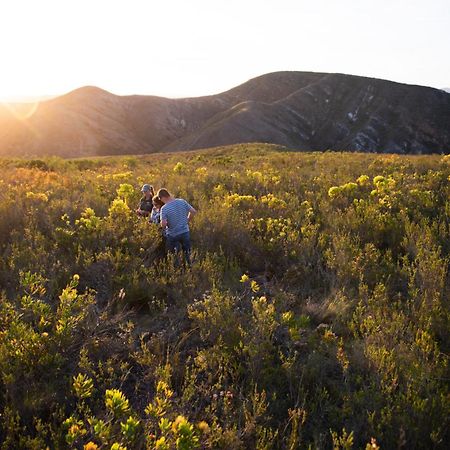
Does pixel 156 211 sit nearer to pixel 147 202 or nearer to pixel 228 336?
pixel 147 202

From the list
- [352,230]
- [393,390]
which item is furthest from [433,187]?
[393,390]

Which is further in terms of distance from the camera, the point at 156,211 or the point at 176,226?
the point at 156,211

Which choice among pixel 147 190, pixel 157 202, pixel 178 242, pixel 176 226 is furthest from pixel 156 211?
pixel 178 242

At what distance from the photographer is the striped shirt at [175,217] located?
6.23 meters

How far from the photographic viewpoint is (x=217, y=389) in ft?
10.7

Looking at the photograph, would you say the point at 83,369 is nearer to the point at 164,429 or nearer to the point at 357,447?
the point at 164,429

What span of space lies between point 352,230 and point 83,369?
4.56 meters

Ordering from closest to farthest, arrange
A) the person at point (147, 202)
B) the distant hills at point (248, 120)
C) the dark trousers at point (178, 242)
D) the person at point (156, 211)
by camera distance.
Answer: the dark trousers at point (178, 242) < the person at point (156, 211) < the person at point (147, 202) < the distant hills at point (248, 120)

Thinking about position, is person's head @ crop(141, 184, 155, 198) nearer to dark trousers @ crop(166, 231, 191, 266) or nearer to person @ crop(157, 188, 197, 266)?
person @ crop(157, 188, 197, 266)

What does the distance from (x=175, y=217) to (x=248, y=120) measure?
75737 millimetres

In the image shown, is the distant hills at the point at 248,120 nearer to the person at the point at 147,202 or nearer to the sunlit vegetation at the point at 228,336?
the person at the point at 147,202

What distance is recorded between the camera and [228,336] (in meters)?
3.77

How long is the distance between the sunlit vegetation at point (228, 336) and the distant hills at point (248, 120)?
6051 cm

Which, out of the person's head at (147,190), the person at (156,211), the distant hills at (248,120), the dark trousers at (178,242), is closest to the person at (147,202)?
the person's head at (147,190)
